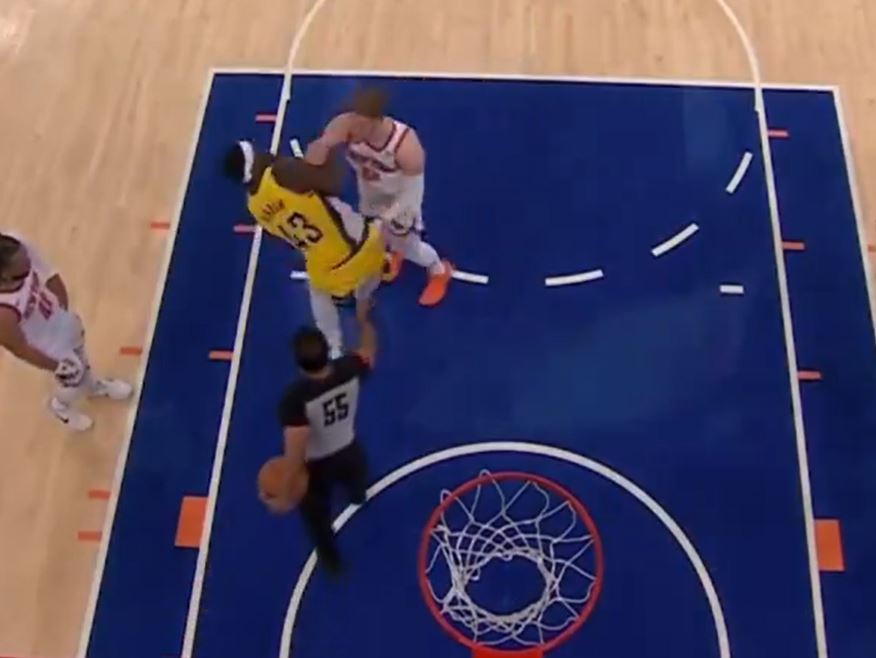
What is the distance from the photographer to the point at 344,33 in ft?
19.4

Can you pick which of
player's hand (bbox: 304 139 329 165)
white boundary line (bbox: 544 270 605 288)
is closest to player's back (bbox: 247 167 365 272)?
player's hand (bbox: 304 139 329 165)

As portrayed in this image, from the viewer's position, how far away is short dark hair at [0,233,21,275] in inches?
145

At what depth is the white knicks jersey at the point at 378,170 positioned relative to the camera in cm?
416

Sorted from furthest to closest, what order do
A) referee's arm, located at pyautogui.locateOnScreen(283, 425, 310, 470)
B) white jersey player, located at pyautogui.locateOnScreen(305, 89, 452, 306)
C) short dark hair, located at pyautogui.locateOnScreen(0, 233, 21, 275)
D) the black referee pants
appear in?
white jersey player, located at pyautogui.locateOnScreen(305, 89, 452, 306), the black referee pants, short dark hair, located at pyautogui.locateOnScreen(0, 233, 21, 275), referee's arm, located at pyautogui.locateOnScreen(283, 425, 310, 470)

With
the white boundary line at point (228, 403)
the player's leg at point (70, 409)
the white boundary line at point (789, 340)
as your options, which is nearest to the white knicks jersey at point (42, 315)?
the player's leg at point (70, 409)

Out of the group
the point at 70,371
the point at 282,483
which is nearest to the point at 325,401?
the point at 282,483

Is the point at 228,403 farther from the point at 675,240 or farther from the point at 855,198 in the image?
the point at 855,198

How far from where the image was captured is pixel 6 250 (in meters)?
3.68

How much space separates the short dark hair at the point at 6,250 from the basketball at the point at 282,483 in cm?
108

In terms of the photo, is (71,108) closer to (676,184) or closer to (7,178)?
(7,178)

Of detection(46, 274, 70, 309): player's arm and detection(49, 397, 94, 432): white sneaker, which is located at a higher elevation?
detection(46, 274, 70, 309): player's arm

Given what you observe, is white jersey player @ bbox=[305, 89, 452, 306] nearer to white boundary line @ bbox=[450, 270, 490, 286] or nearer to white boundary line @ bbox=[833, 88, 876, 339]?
white boundary line @ bbox=[450, 270, 490, 286]

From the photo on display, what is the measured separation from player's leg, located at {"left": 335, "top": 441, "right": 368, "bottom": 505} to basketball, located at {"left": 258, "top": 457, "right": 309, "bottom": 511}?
0.16 m

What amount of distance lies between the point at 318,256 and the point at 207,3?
2.73 meters
